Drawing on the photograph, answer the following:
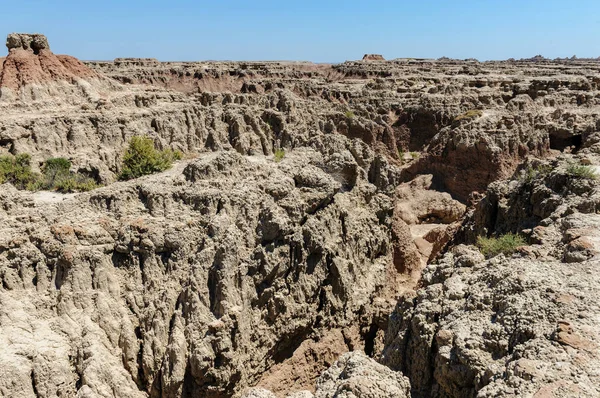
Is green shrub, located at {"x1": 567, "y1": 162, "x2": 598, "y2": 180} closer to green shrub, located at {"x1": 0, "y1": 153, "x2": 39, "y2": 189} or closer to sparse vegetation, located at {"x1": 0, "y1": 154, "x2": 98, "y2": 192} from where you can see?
sparse vegetation, located at {"x1": 0, "y1": 154, "x2": 98, "y2": 192}

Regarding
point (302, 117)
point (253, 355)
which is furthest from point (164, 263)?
point (302, 117)

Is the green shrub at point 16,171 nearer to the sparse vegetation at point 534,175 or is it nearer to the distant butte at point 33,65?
the distant butte at point 33,65

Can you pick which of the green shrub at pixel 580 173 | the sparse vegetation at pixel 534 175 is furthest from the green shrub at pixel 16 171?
the green shrub at pixel 580 173

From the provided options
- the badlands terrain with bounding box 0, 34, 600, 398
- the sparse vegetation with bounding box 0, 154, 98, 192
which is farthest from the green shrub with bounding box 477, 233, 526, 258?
the sparse vegetation with bounding box 0, 154, 98, 192

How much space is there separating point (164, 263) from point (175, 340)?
2128 millimetres

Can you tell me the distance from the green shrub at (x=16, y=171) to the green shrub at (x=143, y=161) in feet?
→ 13.7

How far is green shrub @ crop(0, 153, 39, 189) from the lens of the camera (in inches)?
822

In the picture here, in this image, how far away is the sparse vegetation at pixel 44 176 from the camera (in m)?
15.2

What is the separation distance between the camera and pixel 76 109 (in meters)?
31.2

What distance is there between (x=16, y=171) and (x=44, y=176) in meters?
3.48

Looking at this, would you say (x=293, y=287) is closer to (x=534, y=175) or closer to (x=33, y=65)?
(x=534, y=175)

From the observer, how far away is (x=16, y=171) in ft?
71.7

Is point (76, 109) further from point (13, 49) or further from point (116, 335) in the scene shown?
point (116, 335)

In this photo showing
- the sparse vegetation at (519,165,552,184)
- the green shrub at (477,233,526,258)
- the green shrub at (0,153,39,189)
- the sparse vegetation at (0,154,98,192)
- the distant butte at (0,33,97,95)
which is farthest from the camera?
the distant butte at (0,33,97,95)
